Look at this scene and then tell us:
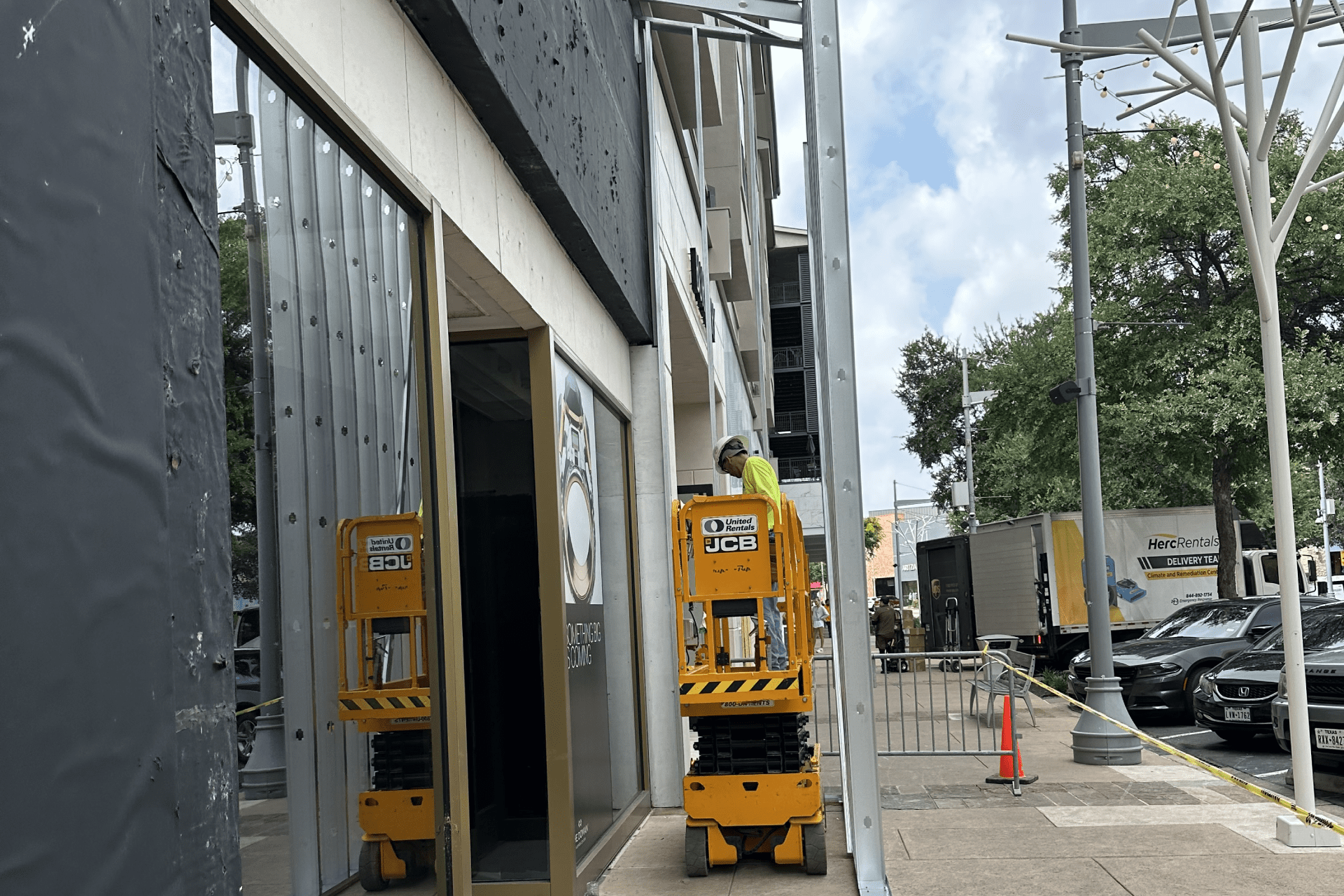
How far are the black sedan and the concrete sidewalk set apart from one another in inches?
216

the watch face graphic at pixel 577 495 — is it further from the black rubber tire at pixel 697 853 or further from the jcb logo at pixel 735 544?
the black rubber tire at pixel 697 853

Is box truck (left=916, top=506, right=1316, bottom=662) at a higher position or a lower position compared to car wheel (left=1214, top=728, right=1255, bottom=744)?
higher

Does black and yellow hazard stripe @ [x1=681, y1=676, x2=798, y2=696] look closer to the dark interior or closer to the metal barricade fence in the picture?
the dark interior

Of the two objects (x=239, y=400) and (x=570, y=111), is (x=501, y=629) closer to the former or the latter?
(x=570, y=111)

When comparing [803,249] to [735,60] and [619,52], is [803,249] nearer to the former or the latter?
[735,60]

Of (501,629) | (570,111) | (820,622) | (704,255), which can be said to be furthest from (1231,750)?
(820,622)

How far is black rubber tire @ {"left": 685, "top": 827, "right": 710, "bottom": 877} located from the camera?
8289 millimetres

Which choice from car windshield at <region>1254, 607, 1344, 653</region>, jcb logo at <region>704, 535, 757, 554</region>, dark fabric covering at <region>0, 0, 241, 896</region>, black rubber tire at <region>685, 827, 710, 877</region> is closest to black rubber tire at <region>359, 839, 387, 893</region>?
dark fabric covering at <region>0, 0, 241, 896</region>

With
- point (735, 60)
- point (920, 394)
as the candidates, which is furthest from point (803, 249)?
point (735, 60)

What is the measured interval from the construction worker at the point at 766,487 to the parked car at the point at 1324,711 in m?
5.45

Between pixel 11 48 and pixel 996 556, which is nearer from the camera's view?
pixel 11 48

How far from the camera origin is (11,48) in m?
1.81

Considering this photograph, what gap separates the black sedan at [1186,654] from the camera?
58.6 ft

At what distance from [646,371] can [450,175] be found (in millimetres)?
6459
